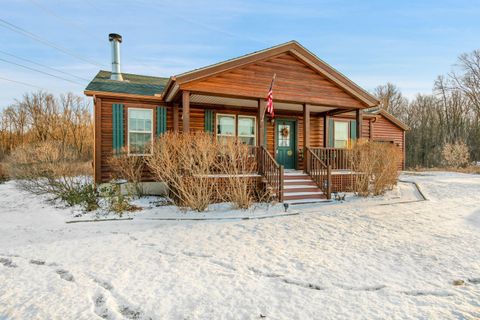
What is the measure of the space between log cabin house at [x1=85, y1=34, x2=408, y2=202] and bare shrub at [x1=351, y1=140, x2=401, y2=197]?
428mm

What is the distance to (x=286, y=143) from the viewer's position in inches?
467

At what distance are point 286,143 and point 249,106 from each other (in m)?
2.45

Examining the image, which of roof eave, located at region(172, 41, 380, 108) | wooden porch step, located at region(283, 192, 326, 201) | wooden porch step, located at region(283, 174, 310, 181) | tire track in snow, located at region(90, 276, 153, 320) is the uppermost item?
roof eave, located at region(172, 41, 380, 108)

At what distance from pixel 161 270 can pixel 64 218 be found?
4.73 metres

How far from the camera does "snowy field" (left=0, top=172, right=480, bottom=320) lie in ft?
8.77

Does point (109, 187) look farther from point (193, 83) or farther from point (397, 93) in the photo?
point (397, 93)

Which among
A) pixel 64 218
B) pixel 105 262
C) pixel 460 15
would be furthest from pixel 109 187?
pixel 460 15

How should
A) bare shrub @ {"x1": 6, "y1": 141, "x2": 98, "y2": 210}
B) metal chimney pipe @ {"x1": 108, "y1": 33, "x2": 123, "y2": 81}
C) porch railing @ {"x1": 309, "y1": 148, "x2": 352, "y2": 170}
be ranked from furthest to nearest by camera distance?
metal chimney pipe @ {"x1": 108, "y1": 33, "x2": 123, "y2": 81} → porch railing @ {"x1": 309, "y1": 148, "x2": 352, "y2": 170} → bare shrub @ {"x1": 6, "y1": 141, "x2": 98, "y2": 210}

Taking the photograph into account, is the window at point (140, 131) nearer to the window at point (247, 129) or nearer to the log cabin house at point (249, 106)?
the log cabin house at point (249, 106)

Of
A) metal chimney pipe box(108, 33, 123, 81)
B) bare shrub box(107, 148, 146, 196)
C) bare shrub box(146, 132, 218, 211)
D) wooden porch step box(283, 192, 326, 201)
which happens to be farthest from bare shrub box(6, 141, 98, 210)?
wooden porch step box(283, 192, 326, 201)

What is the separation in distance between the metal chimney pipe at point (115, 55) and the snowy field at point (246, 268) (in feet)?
23.7

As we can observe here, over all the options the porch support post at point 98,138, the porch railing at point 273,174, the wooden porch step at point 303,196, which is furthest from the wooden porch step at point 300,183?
the porch support post at point 98,138

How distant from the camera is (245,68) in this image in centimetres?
862

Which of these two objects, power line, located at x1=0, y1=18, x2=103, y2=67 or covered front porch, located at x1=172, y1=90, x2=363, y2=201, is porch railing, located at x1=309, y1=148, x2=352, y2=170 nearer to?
covered front porch, located at x1=172, y1=90, x2=363, y2=201
